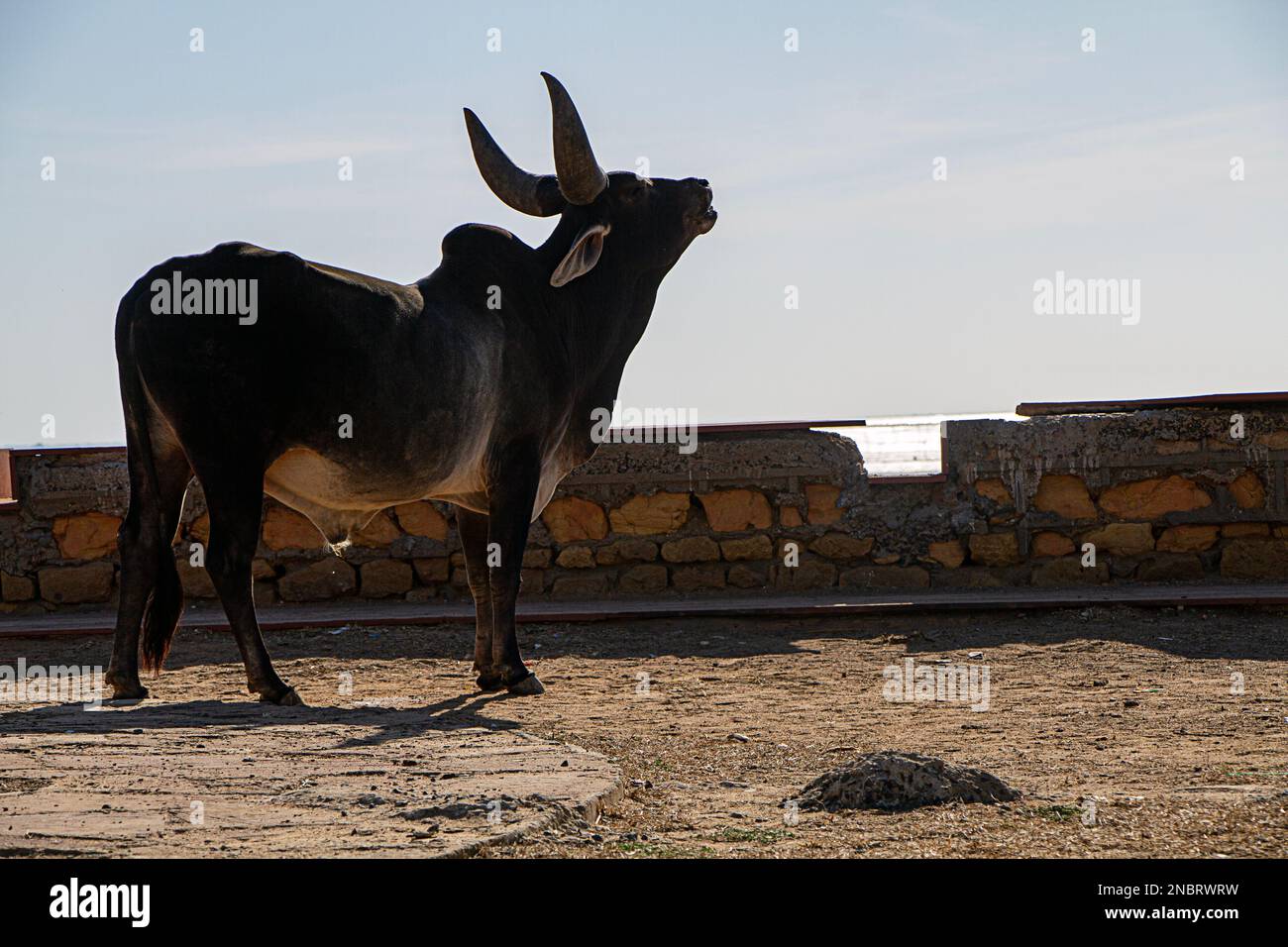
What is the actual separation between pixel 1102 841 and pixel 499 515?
3929 mm

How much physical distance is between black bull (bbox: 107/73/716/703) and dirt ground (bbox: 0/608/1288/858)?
72 centimetres

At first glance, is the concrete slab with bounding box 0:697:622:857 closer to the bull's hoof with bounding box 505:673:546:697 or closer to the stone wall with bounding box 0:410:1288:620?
the bull's hoof with bounding box 505:673:546:697

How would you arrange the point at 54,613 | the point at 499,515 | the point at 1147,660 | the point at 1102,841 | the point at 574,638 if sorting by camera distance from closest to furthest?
the point at 1102,841
the point at 499,515
the point at 1147,660
the point at 574,638
the point at 54,613

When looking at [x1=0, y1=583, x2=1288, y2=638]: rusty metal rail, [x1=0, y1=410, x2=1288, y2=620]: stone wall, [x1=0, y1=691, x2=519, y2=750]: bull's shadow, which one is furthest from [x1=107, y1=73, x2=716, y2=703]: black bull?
[x1=0, y1=410, x2=1288, y2=620]: stone wall

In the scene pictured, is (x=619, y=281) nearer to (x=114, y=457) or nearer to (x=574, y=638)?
(x=574, y=638)

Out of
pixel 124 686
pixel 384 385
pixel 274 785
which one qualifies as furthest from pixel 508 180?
pixel 274 785

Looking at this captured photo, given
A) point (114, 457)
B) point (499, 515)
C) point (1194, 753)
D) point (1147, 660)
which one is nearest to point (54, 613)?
point (114, 457)

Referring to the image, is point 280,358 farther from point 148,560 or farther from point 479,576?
point 479,576

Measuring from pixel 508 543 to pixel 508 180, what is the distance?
202 centimetres

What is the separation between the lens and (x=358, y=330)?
652 cm

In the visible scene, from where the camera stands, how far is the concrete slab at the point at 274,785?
12.9 feet

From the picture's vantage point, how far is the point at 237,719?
19.4 feet

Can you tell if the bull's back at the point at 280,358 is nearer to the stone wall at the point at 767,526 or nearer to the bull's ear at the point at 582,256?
the bull's ear at the point at 582,256

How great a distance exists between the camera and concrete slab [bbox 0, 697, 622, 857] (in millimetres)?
3922
